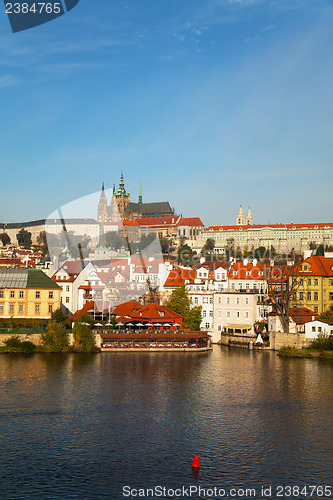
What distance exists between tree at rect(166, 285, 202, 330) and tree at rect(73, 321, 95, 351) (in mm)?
12883

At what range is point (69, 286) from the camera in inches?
2761

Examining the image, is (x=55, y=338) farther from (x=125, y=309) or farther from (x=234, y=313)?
(x=234, y=313)

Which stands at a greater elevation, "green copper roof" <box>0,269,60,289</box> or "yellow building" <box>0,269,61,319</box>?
"green copper roof" <box>0,269,60,289</box>

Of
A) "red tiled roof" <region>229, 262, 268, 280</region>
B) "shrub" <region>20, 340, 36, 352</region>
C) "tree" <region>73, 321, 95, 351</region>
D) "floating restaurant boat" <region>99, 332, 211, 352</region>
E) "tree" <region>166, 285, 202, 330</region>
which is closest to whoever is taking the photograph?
"shrub" <region>20, 340, 36, 352</region>

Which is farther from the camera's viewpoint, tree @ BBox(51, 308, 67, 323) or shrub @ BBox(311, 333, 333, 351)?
tree @ BBox(51, 308, 67, 323)

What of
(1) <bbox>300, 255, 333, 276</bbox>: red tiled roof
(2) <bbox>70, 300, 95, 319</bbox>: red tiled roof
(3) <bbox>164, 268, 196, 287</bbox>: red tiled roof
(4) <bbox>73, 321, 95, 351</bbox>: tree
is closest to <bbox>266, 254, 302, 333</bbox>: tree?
(1) <bbox>300, 255, 333, 276</bbox>: red tiled roof

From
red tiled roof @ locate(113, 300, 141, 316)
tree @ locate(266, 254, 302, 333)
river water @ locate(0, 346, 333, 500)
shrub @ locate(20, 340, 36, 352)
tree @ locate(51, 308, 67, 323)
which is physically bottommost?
river water @ locate(0, 346, 333, 500)

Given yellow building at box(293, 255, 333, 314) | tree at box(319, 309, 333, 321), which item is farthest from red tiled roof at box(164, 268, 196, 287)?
tree at box(319, 309, 333, 321)

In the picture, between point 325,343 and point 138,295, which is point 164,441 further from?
point 138,295

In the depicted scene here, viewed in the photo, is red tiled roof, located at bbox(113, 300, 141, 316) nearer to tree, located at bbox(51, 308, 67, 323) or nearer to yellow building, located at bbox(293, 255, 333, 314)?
tree, located at bbox(51, 308, 67, 323)

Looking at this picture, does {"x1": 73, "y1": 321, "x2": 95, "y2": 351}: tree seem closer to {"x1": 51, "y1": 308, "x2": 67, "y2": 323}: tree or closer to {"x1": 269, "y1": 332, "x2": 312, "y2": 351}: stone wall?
{"x1": 51, "y1": 308, "x2": 67, "y2": 323}: tree

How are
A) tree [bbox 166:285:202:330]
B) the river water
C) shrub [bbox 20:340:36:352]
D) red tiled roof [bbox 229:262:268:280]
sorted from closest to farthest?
the river water → shrub [bbox 20:340:36:352] → tree [bbox 166:285:202:330] → red tiled roof [bbox 229:262:268:280]

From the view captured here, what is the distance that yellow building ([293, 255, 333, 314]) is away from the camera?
67.0 metres

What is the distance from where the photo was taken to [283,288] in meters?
68.5
